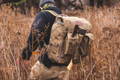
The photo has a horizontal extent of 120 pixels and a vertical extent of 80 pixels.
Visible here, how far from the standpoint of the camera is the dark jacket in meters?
3.75

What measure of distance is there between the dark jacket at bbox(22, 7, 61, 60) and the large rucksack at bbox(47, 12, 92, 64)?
0.10 metres

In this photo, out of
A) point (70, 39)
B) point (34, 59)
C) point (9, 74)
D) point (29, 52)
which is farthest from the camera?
point (34, 59)

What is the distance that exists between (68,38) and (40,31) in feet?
1.15

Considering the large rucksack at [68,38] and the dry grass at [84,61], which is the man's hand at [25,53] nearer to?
the dry grass at [84,61]

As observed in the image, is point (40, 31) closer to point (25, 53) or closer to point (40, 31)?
point (40, 31)

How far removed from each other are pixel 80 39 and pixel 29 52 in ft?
2.11

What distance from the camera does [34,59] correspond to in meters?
4.54

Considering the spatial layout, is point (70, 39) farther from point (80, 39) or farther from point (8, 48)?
point (8, 48)

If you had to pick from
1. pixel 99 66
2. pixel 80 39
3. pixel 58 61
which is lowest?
pixel 99 66

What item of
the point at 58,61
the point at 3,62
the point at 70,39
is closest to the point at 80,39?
the point at 70,39

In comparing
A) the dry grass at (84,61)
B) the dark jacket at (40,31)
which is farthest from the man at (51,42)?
the dry grass at (84,61)

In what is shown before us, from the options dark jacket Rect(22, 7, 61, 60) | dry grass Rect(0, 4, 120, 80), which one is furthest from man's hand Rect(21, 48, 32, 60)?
dry grass Rect(0, 4, 120, 80)

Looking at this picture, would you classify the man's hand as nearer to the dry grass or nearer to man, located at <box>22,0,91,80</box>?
man, located at <box>22,0,91,80</box>

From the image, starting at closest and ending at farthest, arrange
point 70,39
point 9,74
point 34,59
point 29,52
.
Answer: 1. point 70,39
2. point 29,52
3. point 9,74
4. point 34,59
